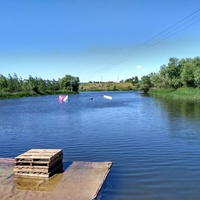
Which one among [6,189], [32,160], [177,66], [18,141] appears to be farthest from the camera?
[177,66]

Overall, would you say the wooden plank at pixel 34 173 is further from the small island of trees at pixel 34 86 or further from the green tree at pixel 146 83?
the green tree at pixel 146 83

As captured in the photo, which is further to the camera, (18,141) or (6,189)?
(18,141)

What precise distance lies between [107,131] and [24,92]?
354 feet

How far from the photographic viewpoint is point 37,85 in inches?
5664

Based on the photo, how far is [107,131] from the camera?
21.7 m

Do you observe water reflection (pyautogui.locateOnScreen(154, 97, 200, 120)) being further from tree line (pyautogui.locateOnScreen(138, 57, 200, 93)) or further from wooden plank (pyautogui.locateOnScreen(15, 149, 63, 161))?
tree line (pyautogui.locateOnScreen(138, 57, 200, 93))

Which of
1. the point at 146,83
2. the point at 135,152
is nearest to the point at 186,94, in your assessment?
the point at 146,83

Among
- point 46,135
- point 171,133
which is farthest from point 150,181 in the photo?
point 46,135

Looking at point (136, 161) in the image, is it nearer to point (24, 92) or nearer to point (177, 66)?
point (177, 66)

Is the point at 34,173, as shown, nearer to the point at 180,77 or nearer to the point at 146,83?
the point at 180,77

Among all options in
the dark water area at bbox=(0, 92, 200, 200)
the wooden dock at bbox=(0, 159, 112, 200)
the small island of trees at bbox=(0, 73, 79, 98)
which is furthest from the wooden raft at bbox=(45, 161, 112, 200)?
the small island of trees at bbox=(0, 73, 79, 98)

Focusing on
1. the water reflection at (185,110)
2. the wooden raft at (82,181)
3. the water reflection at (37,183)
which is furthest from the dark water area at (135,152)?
the water reflection at (185,110)

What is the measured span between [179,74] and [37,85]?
257 feet

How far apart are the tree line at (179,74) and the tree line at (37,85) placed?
59.5 m
